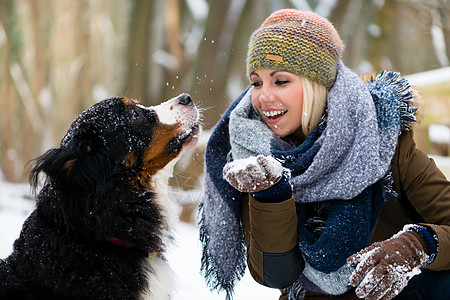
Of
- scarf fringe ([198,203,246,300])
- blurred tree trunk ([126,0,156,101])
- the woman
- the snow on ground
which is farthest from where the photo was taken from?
blurred tree trunk ([126,0,156,101])

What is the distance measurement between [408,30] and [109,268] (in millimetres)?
8527

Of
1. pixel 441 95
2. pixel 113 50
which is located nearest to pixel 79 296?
pixel 441 95

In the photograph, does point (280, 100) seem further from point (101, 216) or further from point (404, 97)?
point (101, 216)

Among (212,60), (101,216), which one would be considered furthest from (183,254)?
(212,60)

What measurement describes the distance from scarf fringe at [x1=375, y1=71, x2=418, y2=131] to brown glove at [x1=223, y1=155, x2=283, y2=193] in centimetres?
78

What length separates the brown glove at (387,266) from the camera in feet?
5.87

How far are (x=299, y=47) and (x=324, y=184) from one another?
0.66 m

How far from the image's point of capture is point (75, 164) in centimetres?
208

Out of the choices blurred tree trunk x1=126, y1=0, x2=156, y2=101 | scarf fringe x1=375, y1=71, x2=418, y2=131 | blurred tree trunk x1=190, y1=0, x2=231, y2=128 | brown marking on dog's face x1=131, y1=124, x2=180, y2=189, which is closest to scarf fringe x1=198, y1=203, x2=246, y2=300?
brown marking on dog's face x1=131, y1=124, x2=180, y2=189

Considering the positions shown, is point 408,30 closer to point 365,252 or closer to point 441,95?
point 441,95

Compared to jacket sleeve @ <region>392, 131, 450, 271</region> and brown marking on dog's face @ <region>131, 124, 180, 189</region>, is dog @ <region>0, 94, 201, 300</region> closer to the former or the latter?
brown marking on dog's face @ <region>131, 124, 180, 189</region>

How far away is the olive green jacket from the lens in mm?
1938

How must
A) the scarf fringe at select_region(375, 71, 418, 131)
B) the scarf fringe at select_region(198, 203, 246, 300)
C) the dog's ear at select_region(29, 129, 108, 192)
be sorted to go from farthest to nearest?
1. the scarf fringe at select_region(198, 203, 246, 300)
2. the scarf fringe at select_region(375, 71, 418, 131)
3. the dog's ear at select_region(29, 129, 108, 192)

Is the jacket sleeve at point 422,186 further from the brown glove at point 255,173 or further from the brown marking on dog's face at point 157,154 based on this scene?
the brown marking on dog's face at point 157,154
